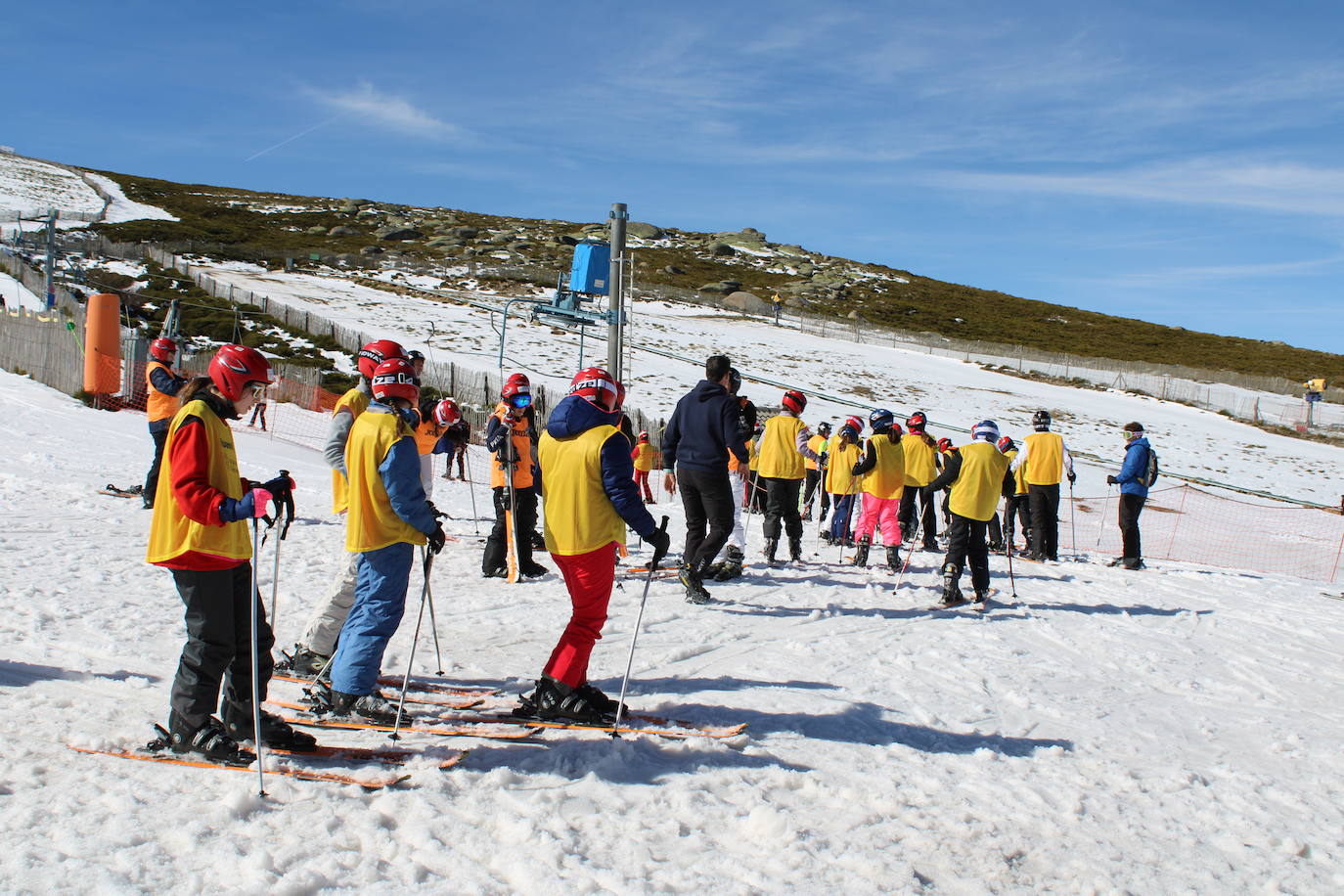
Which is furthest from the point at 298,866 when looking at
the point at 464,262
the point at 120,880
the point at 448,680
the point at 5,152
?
the point at 5,152

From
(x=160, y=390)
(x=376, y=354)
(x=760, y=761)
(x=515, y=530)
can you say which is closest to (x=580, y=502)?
(x=760, y=761)

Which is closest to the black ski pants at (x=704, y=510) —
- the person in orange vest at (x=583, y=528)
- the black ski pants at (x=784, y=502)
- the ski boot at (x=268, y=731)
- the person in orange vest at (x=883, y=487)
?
the black ski pants at (x=784, y=502)

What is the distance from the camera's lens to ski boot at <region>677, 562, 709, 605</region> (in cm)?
750

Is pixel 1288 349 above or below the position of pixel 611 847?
above

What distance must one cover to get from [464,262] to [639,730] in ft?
222

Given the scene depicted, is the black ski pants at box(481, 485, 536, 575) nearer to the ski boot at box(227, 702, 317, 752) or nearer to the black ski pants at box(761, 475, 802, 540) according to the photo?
the black ski pants at box(761, 475, 802, 540)

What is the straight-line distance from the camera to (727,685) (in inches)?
214

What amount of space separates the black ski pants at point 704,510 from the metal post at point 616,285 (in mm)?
3950

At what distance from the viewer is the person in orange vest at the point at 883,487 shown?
31.6 ft

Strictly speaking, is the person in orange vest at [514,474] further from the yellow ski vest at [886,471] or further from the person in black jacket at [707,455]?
the yellow ski vest at [886,471]

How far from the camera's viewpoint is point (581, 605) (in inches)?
179

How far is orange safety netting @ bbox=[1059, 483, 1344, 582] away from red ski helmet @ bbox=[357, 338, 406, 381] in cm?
1018

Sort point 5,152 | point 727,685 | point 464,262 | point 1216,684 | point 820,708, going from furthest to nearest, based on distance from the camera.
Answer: point 5,152 → point 464,262 → point 1216,684 → point 727,685 → point 820,708

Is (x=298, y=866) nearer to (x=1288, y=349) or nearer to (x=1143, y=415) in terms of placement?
(x=1143, y=415)
